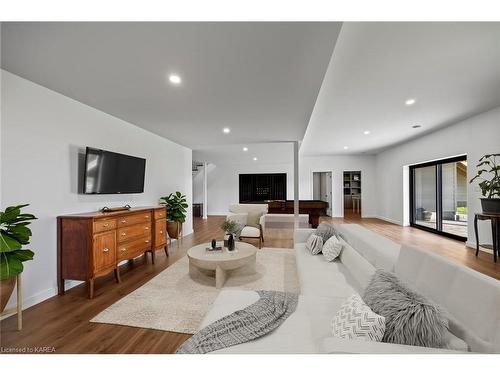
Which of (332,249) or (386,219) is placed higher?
(332,249)

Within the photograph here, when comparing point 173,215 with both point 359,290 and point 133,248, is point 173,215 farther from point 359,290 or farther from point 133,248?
point 359,290

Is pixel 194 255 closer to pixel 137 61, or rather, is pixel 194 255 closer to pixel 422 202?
→ pixel 137 61

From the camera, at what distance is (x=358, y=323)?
3.55 ft

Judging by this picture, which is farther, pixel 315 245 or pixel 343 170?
pixel 343 170

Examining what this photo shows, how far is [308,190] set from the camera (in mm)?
9461

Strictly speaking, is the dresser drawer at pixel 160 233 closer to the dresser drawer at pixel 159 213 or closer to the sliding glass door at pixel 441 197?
the dresser drawer at pixel 159 213

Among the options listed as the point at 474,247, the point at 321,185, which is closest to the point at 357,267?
the point at 474,247

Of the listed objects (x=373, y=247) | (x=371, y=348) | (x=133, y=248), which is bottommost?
(x=133, y=248)

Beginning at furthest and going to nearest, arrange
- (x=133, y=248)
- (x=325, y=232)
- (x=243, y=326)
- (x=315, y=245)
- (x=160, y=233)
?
1. (x=160, y=233)
2. (x=133, y=248)
3. (x=325, y=232)
4. (x=315, y=245)
5. (x=243, y=326)

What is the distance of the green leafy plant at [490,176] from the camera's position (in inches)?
138

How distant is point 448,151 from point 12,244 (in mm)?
7203

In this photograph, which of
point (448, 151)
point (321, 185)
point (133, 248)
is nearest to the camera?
point (133, 248)

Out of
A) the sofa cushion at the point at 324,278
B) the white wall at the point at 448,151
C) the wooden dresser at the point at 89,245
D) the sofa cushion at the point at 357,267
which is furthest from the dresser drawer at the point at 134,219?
the white wall at the point at 448,151

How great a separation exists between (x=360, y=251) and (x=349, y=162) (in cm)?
731
